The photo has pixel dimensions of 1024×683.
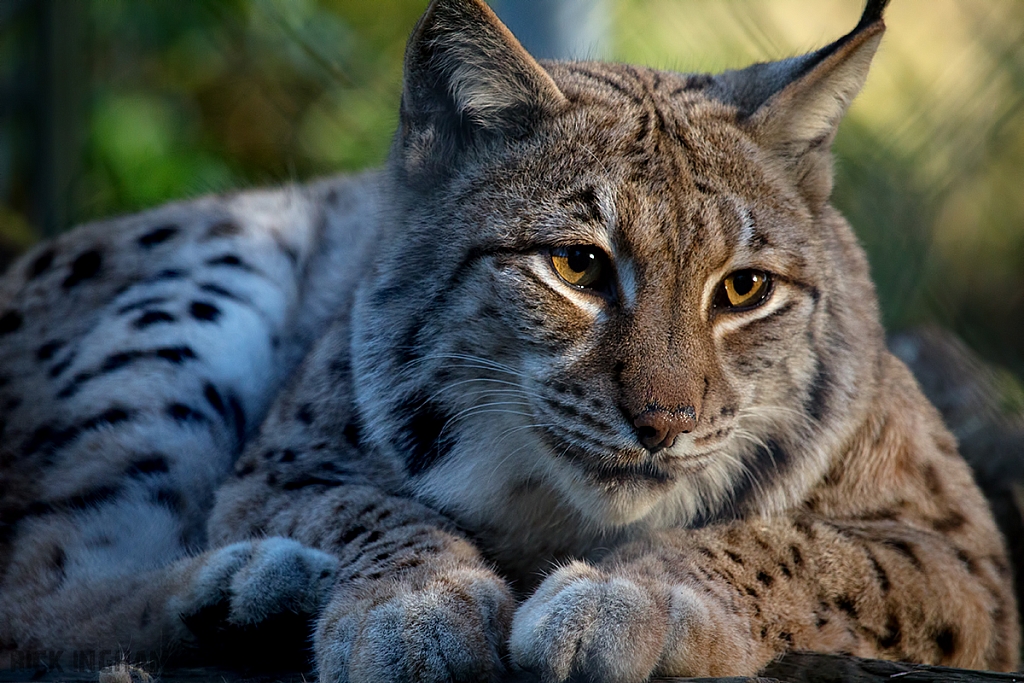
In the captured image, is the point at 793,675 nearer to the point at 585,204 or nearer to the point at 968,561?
the point at 968,561

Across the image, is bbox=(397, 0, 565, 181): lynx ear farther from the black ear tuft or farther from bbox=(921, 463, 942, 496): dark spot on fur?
bbox=(921, 463, 942, 496): dark spot on fur

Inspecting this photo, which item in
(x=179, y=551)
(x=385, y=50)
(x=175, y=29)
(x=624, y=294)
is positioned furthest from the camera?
(x=175, y=29)

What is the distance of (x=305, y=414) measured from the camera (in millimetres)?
3148

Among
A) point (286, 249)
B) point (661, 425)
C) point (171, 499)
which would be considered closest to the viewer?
point (661, 425)

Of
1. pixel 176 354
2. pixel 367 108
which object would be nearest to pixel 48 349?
pixel 176 354

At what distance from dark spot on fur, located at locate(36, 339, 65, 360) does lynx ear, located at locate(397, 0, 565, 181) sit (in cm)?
145

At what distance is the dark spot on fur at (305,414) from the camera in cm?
Answer: 312

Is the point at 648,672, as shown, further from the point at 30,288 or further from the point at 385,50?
the point at 385,50


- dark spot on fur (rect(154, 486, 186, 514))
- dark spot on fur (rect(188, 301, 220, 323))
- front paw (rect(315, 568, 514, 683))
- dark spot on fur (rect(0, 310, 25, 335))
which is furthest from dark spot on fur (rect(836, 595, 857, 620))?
dark spot on fur (rect(0, 310, 25, 335))

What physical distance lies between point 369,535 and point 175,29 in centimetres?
A: 447

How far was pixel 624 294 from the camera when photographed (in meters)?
2.38

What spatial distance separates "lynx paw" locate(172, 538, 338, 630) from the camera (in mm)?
2490

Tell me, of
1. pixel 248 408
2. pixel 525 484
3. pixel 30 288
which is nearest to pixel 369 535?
pixel 525 484

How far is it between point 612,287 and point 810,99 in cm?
73
